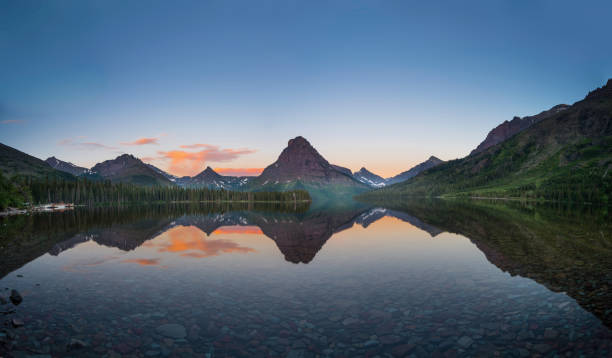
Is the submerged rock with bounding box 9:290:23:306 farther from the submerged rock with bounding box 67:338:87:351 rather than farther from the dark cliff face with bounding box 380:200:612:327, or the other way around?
the dark cliff face with bounding box 380:200:612:327

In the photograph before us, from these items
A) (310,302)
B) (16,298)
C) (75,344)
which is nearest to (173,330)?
(75,344)

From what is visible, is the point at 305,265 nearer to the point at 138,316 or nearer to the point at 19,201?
the point at 138,316

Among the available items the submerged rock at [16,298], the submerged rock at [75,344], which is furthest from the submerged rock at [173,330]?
the submerged rock at [16,298]

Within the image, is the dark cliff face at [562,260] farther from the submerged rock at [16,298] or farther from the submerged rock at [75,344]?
the submerged rock at [16,298]

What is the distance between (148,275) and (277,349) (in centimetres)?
1854

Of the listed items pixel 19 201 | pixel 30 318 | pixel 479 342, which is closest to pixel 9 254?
pixel 30 318

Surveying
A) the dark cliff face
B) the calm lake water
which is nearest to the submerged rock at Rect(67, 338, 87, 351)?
the calm lake water

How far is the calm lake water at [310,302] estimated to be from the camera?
1448 centimetres

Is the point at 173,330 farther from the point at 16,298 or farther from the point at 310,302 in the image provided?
the point at 16,298

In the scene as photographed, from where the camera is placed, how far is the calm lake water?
47.5 feet

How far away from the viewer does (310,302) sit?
20422 millimetres

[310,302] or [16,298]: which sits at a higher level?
[16,298]

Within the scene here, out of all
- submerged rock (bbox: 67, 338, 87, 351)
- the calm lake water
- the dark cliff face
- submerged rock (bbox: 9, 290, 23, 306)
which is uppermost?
submerged rock (bbox: 9, 290, 23, 306)

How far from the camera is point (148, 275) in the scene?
90.9 feet
